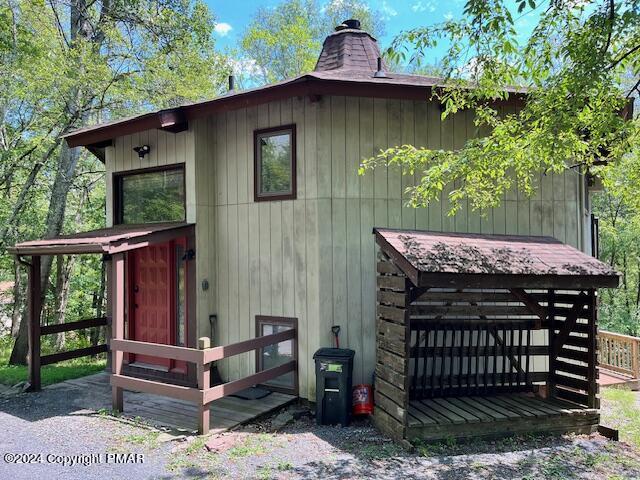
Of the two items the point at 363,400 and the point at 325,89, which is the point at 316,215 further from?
the point at 363,400

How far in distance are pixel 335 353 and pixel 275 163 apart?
104 inches

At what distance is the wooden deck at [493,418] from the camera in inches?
188

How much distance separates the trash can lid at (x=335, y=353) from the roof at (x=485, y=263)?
125 cm

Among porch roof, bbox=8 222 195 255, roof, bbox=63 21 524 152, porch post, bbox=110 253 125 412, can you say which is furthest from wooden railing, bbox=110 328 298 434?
roof, bbox=63 21 524 152

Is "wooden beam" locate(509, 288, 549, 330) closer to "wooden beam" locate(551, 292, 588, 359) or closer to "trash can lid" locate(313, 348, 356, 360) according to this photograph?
"wooden beam" locate(551, 292, 588, 359)

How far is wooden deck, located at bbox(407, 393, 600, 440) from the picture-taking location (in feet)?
15.6

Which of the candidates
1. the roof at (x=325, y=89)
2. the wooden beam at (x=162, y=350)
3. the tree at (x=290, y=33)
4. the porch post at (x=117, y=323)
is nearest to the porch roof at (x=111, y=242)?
the porch post at (x=117, y=323)

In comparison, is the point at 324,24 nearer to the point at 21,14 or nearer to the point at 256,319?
the point at 21,14

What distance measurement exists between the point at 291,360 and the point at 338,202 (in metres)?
2.16

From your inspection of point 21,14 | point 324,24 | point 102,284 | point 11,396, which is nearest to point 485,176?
point 11,396

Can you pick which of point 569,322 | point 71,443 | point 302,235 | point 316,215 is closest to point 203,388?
point 71,443

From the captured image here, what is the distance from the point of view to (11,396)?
6363 millimetres

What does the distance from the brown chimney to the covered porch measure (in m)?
3.52

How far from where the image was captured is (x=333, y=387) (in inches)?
207
